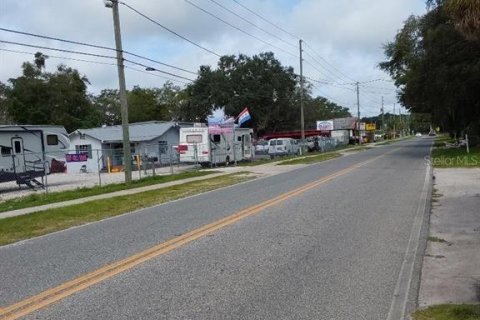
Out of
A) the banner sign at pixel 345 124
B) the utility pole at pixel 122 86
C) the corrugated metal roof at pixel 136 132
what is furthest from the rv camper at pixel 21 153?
the banner sign at pixel 345 124

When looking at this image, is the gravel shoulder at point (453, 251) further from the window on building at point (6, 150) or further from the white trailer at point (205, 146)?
the white trailer at point (205, 146)

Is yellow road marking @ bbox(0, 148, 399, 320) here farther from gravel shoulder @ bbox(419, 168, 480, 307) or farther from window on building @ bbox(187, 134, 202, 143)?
window on building @ bbox(187, 134, 202, 143)

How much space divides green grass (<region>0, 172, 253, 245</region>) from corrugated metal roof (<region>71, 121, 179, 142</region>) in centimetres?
2538

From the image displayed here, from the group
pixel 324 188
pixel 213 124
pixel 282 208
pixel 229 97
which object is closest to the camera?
pixel 282 208

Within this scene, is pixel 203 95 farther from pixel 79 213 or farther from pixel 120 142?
pixel 79 213

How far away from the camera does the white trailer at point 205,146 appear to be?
127 feet

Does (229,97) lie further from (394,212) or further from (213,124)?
(394,212)

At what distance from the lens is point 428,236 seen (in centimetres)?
970

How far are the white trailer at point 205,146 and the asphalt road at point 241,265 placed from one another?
2506cm

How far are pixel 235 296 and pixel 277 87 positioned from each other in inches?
3048

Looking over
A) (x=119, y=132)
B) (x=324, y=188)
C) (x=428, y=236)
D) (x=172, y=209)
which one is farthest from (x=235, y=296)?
(x=119, y=132)

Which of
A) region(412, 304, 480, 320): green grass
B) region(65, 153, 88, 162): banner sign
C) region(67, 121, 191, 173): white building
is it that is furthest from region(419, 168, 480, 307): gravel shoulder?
region(67, 121, 191, 173): white building

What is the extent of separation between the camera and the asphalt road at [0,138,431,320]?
5809mm

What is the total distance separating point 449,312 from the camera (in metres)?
5.46
